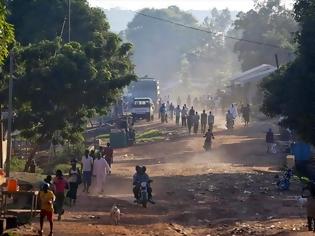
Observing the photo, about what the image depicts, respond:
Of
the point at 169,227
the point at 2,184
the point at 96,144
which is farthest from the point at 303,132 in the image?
the point at 96,144

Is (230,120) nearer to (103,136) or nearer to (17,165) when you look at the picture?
(103,136)

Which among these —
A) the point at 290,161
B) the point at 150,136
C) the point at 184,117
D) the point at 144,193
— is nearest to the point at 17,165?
the point at 144,193

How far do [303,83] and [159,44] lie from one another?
14286 centimetres

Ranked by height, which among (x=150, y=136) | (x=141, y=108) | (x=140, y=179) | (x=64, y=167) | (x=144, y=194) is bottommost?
(x=144, y=194)

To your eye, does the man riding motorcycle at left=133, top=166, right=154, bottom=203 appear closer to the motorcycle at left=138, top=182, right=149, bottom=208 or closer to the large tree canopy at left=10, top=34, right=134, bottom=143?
the motorcycle at left=138, top=182, right=149, bottom=208

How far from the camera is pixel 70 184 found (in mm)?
21672

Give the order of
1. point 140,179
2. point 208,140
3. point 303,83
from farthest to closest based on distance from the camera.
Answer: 1. point 208,140
2. point 303,83
3. point 140,179

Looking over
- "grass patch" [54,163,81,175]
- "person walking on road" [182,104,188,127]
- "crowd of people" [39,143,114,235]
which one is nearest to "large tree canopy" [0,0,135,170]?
"grass patch" [54,163,81,175]

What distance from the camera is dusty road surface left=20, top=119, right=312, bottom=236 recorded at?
18875 millimetres

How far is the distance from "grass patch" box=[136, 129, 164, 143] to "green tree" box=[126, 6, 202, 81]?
338ft

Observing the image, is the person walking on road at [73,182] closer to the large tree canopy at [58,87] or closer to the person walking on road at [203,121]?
the large tree canopy at [58,87]

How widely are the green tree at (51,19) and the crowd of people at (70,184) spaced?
15.2 metres

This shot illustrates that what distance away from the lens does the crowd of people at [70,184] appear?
56.5 ft

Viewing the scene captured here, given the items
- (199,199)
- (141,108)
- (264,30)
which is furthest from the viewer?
(264,30)
